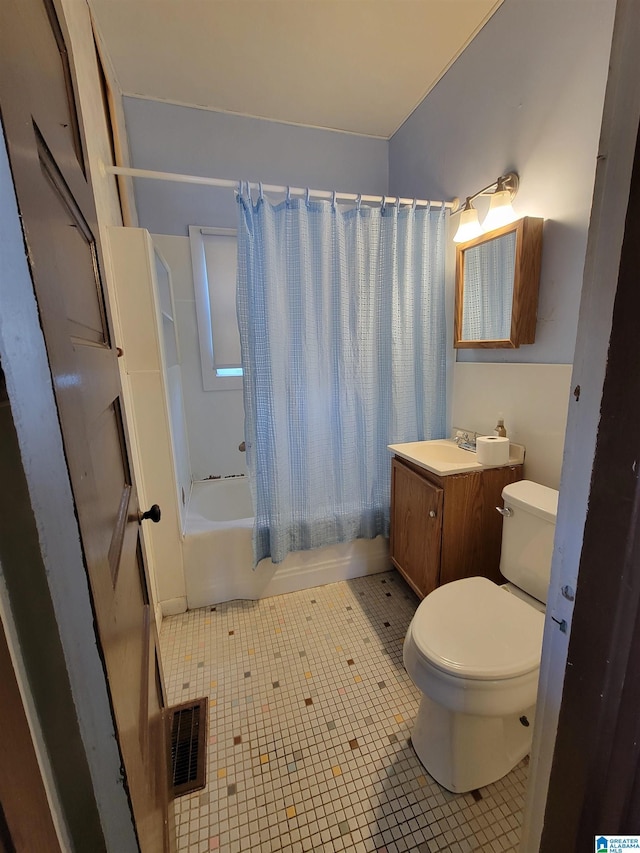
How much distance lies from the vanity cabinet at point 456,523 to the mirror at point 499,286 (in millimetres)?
607

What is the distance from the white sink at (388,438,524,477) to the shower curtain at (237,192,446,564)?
119mm

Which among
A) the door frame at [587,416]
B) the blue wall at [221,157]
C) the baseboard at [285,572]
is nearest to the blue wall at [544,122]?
the blue wall at [221,157]

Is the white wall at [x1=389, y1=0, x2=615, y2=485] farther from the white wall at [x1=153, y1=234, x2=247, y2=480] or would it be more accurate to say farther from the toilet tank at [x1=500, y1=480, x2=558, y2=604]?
the white wall at [x1=153, y1=234, x2=247, y2=480]

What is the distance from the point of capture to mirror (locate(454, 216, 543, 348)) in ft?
4.67

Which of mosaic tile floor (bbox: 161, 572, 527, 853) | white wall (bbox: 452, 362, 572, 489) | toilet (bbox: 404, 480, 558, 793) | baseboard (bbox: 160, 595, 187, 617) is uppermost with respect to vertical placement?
white wall (bbox: 452, 362, 572, 489)

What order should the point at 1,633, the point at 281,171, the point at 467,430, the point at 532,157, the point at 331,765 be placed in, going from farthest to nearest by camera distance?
the point at 281,171 → the point at 467,430 → the point at 532,157 → the point at 331,765 → the point at 1,633

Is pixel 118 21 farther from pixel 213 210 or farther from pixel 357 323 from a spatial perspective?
pixel 357 323

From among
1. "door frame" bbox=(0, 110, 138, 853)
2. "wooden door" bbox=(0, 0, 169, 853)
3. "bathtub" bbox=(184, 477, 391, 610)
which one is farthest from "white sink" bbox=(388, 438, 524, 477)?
"door frame" bbox=(0, 110, 138, 853)

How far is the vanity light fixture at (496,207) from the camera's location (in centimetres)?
148

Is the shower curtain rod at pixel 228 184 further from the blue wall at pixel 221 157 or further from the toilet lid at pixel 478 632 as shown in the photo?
the toilet lid at pixel 478 632

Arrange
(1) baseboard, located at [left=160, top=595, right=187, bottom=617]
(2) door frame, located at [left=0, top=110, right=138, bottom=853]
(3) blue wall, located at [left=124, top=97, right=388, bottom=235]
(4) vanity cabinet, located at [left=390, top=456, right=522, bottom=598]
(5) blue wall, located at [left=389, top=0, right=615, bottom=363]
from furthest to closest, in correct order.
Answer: (3) blue wall, located at [left=124, top=97, right=388, bottom=235], (1) baseboard, located at [left=160, top=595, right=187, bottom=617], (4) vanity cabinet, located at [left=390, top=456, right=522, bottom=598], (5) blue wall, located at [left=389, top=0, right=615, bottom=363], (2) door frame, located at [left=0, top=110, right=138, bottom=853]

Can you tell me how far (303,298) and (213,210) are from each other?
110 centimetres

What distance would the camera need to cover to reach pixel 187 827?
1.01m

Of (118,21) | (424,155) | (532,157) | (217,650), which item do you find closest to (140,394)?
(217,650)
